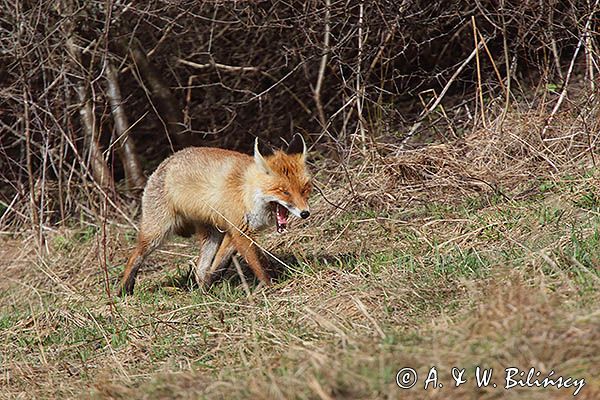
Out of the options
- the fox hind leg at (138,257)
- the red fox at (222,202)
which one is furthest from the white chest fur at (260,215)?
the fox hind leg at (138,257)

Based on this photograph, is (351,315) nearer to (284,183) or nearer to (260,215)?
(284,183)

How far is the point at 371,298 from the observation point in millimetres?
5312

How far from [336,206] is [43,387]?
11.7ft

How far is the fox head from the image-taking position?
6.24 metres

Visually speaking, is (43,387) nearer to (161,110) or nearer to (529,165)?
(529,165)

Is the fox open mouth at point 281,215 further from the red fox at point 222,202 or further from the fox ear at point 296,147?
the fox ear at point 296,147

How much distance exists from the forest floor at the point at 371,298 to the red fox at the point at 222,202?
0.33 m

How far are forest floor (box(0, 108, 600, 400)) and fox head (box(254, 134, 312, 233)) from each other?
510mm

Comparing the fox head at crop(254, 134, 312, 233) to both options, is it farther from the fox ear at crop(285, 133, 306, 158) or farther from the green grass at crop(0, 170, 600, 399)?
the green grass at crop(0, 170, 600, 399)

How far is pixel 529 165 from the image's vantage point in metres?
7.84

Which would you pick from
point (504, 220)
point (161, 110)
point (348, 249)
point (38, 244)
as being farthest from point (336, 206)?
point (161, 110)

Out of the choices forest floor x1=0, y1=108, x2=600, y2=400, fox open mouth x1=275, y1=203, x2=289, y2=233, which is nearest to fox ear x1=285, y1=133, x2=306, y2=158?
fox open mouth x1=275, y1=203, x2=289, y2=233

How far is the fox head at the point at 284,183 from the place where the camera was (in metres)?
6.24

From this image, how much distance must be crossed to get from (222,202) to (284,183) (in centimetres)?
68
